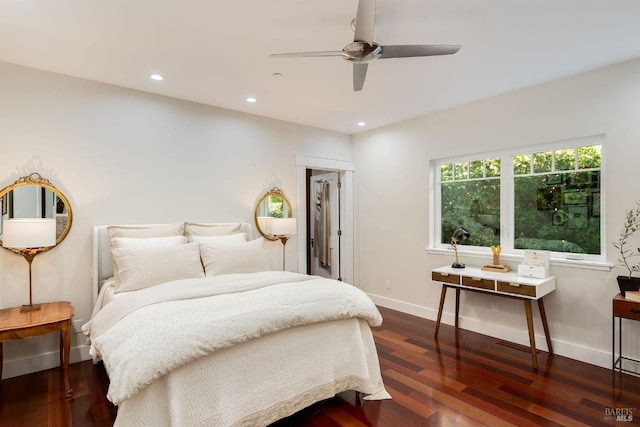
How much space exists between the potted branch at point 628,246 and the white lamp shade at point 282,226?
10.7ft

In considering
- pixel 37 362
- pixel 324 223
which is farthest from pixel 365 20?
pixel 324 223

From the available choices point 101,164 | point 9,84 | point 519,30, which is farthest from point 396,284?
point 9,84

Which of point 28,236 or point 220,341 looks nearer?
point 220,341

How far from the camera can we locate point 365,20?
1848 millimetres

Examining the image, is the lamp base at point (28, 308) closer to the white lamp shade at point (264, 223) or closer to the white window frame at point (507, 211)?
the white lamp shade at point (264, 223)

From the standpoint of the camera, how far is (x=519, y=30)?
2393 mm

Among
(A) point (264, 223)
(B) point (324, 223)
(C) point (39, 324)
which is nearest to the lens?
(C) point (39, 324)

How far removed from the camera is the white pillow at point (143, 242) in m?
3.02

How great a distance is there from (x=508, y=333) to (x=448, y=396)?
5.07 ft

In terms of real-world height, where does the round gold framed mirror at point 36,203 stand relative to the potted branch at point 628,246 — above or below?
above

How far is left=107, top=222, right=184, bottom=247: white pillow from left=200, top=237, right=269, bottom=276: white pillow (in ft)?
1.34

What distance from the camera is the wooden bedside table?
2344mm

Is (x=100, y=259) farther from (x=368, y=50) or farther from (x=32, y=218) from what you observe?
(x=368, y=50)

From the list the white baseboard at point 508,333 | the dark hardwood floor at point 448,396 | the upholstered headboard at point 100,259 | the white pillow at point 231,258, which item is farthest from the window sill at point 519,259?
the upholstered headboard at point 100,259
